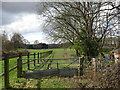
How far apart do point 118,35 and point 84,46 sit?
3020 millimetres

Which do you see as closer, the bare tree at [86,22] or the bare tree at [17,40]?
the bare tree at [17,40]

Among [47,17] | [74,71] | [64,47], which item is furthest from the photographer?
[64,47]

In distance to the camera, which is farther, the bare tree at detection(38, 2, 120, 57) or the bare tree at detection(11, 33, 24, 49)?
the bare tree at detection(38, 2, 120, 57)

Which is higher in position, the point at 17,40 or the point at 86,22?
the point at 86,22

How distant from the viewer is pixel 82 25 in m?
9.91

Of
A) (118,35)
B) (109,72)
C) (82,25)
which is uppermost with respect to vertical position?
(82,25)

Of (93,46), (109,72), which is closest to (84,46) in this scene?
(93,46)

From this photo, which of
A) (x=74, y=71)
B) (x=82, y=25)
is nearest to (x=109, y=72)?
(x=74, y=71)

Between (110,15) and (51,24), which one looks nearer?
(110,15)

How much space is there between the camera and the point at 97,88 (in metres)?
3.23

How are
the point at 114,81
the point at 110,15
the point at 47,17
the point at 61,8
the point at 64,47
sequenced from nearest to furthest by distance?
the point at 114,81 < the point at 110,15 < the point at 61,8 < the point at 47,17 < the point at 64,47

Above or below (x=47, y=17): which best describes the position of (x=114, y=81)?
below

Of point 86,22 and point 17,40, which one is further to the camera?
point 86,22

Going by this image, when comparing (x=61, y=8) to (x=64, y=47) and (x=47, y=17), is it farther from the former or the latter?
(x=64, y=47)
